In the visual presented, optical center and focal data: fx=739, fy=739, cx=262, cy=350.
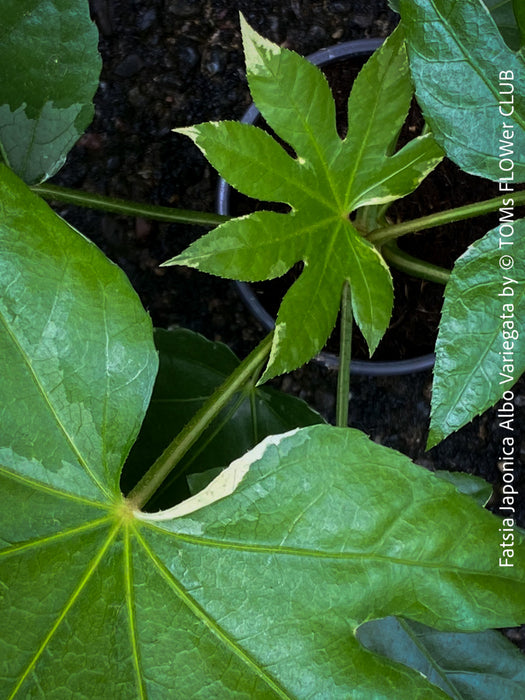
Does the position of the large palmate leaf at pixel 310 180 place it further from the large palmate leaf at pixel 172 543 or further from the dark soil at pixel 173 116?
the dark soil at pixel 173 116

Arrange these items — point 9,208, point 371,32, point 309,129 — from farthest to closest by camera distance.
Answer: point 371,32 < point 309,129 < point 9,208

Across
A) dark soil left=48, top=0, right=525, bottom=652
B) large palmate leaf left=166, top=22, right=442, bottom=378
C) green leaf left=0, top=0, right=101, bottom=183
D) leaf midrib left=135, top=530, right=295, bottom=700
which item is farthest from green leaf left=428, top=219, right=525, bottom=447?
dark soil left=48, top=0, right=525, bottom=652

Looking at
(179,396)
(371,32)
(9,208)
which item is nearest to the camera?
(9,208)

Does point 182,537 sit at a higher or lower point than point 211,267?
lower

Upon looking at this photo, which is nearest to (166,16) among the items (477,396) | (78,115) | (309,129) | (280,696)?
(78,115)

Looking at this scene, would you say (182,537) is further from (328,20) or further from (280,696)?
(328,20)

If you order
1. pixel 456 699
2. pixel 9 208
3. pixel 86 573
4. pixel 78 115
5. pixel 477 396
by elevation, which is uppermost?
pixel 78 115
